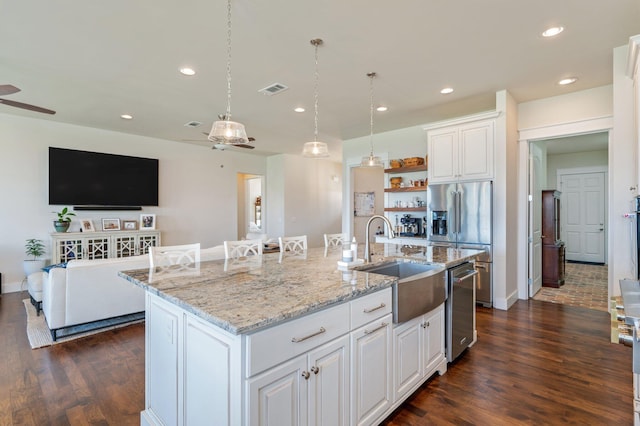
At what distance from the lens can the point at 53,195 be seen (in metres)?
5.42

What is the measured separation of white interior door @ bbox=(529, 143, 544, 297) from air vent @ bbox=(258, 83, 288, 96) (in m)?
3.77

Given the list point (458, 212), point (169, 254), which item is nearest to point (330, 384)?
point (169, 254)

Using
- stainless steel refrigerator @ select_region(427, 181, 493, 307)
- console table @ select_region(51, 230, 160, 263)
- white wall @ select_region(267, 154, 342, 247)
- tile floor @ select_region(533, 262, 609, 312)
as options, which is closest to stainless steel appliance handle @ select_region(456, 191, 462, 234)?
stainless steel refrigerator @ select_region(427, 181, 493, 307)

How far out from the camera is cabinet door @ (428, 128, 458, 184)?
15.2ft

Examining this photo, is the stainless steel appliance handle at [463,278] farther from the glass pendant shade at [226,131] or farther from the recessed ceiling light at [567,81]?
the recessed ceiling light at [567,81]

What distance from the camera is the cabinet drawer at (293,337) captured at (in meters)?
1.20

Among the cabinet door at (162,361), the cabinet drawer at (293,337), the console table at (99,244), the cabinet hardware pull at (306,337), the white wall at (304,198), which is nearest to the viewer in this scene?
the cabinet drawer at (293,337)

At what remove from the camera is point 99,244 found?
5680mm

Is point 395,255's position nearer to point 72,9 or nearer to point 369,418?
point 369,418

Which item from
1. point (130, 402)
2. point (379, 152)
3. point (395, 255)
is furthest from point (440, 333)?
point (379, 152)

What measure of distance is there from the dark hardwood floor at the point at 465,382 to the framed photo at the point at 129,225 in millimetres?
2878

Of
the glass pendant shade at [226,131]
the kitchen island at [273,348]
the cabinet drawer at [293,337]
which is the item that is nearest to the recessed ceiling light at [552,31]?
the kitchen island at [273,348]

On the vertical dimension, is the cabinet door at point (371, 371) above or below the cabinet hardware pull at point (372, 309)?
below

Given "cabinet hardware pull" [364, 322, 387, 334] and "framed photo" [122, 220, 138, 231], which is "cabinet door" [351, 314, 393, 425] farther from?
"framed photo" [122, 220, 138, 231]
